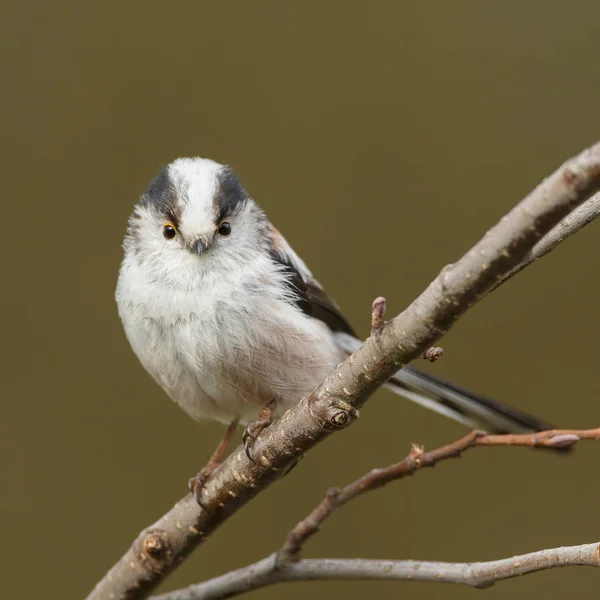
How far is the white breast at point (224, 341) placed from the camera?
6.66ft

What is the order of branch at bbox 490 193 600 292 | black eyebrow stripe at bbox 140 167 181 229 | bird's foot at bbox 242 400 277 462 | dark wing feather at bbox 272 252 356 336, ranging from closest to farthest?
branch at bbox 490 193 600 292 < bird's foot at bbox 242 400 277 462 < black eyebrow stripe at bbox 140 167 181 229 < dark wing feather at bbox 272 252 356 336

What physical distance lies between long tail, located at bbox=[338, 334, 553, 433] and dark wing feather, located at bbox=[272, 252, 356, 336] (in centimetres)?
7

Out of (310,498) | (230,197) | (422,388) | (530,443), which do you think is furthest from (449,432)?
(530,443)

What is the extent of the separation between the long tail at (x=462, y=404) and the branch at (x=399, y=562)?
0.58 m

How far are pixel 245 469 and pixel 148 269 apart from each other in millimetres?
685

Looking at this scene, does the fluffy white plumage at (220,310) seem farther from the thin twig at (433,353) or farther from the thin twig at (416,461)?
the thin twig at (433,353)

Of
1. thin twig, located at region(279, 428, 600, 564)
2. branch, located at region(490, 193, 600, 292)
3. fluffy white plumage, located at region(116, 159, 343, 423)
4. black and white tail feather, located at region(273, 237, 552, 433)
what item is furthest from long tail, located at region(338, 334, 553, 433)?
branch, located at region(490, 193, 600, 292)

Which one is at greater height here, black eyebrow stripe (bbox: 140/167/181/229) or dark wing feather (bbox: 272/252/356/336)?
black eyebrow stripe (bbox: 140/167/181/229)

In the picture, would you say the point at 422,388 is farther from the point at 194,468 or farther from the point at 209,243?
the point at 194,468

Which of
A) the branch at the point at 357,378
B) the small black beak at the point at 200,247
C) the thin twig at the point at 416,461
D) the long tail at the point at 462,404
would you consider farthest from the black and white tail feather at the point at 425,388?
the branch at the point at 357,378

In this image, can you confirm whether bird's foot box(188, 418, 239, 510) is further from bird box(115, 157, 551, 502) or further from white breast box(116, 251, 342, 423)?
white breast box(116, 251, 342, 423)

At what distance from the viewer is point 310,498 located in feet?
10.2

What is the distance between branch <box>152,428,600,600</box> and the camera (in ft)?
4.57

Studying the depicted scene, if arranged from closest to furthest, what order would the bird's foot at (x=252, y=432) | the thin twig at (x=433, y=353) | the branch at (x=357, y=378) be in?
the branch at (x=357, y=378) < the thin twig at (x=433, y=353) < the bird's foot at (x=252, y=432)
